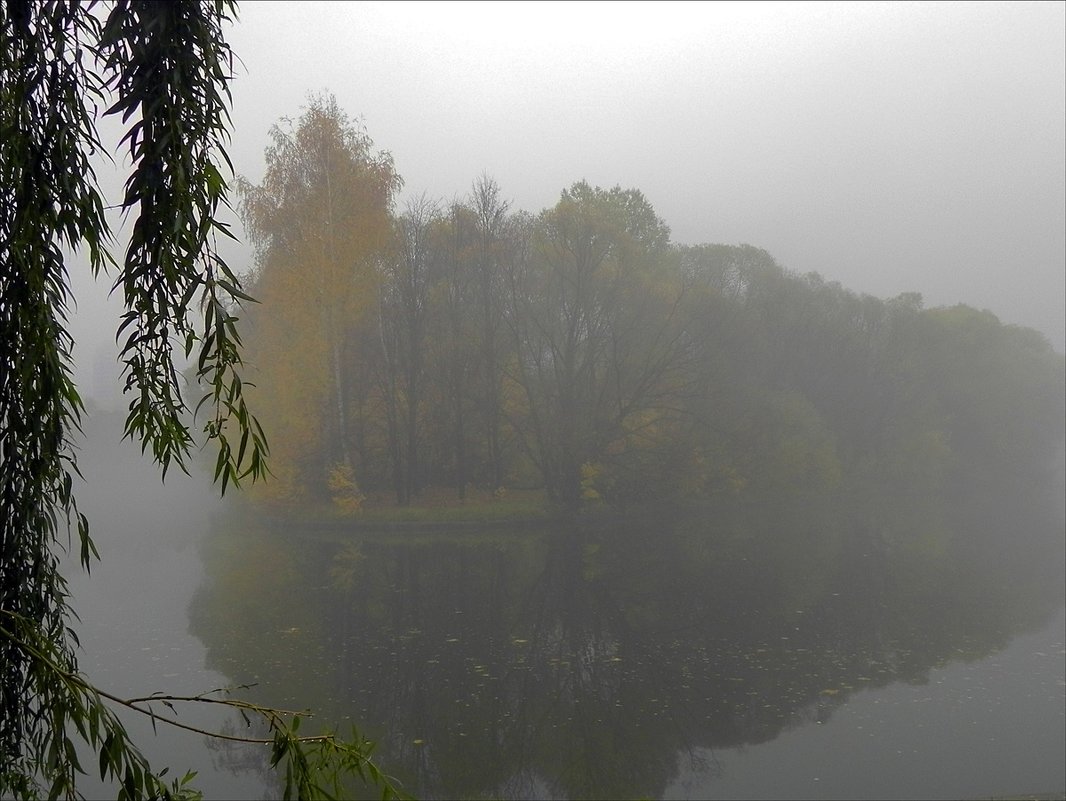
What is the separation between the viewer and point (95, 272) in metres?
2.24

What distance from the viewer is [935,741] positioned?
9.81 meters

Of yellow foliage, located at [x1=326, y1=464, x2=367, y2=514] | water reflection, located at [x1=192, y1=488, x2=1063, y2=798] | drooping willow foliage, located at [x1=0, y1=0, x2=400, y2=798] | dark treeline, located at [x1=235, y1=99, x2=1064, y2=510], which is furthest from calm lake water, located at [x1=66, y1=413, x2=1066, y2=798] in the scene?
drooping willow foliage, located at [x1=0, y1=0, x2=400, y2=798]

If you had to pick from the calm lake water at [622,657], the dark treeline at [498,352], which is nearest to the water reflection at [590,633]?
the calm lake water at [622,657]

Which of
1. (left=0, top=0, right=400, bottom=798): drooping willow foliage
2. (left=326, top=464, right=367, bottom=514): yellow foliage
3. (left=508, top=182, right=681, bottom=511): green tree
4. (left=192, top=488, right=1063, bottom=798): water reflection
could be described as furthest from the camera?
(left=508, top=182, right=681, bottom=511): green tree

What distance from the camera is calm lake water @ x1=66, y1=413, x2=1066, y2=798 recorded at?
29.8 feet

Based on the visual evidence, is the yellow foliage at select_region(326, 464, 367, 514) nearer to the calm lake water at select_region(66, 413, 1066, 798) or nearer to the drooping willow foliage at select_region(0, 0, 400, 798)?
the calm lake water at select_region(66, 413, 1066, 798)

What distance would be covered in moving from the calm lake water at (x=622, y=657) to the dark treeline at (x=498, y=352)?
531 centimetres

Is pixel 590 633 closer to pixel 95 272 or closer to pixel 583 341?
pixel 95 272

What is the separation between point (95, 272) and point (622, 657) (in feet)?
38.2

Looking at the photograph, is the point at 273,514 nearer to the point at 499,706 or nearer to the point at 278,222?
the point at 278,222

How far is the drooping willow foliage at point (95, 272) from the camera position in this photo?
6.40 feet

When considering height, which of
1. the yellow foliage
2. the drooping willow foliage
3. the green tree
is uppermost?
the green tree

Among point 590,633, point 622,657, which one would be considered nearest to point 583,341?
point 590,633

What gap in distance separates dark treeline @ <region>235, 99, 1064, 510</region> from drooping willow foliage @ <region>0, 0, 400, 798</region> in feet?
80.0
